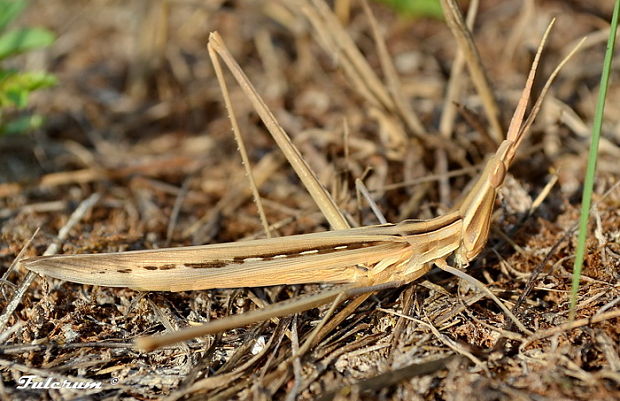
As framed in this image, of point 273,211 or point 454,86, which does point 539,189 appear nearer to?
point 454,86

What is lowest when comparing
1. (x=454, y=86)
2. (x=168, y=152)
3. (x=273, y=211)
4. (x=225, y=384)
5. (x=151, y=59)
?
(x=225, y=384)

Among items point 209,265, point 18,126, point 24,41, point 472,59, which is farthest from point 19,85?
point 472,59

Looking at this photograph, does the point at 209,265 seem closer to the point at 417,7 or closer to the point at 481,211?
the point at 481,211

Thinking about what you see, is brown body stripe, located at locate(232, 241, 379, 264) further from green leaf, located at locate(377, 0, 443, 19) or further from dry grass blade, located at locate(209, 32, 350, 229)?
green leaf, located at locate(377, 0, 443, 19)

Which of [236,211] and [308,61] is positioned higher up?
[308,61]

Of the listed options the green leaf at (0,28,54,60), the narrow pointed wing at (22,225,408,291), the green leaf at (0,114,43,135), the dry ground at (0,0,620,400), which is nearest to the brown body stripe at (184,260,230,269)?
the narrow pointed wing at (22,225,408,291)

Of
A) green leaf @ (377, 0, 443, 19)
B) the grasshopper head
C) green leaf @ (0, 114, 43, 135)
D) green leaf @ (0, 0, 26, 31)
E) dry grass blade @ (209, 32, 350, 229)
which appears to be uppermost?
green leaf @ (0, 0, 26, 31)

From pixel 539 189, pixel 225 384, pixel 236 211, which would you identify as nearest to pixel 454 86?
pixel 539 189
